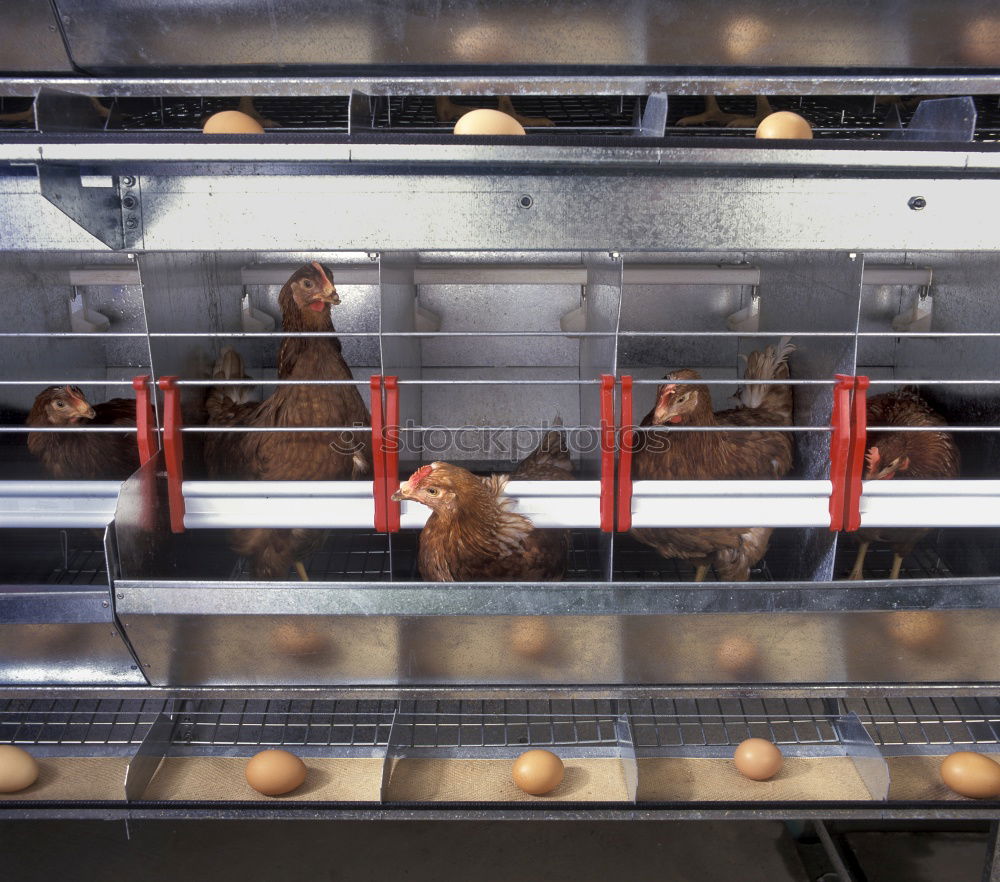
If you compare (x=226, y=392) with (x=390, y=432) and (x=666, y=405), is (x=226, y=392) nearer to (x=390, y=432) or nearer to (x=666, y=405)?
(x=390, y=432)

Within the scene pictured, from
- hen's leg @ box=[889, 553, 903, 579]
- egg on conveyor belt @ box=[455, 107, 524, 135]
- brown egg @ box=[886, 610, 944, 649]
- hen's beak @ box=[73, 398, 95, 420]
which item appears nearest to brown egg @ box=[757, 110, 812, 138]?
egg on conveyor belt @ box=[455, 107, 524, 135]

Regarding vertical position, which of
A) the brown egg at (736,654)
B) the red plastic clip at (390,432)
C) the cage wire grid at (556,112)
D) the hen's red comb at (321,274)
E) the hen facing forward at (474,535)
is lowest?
the brown egg at (736,654)

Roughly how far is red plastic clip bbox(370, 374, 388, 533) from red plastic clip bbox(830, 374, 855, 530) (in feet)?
2.47

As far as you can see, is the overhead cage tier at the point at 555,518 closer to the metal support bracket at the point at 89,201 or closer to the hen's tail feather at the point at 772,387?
the hen's tail feather at the point at 772,387

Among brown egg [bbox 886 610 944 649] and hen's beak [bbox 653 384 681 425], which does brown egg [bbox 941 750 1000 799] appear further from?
hen's beak [bbox 653 384 681 425]

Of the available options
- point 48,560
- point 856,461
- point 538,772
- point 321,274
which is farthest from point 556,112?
point 48,560

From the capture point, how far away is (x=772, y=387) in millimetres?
1807

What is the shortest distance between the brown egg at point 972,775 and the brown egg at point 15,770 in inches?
64.4

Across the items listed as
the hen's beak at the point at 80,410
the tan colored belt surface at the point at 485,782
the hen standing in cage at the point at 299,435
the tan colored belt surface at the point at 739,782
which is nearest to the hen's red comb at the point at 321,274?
the hen standing in cage at the point at 299,435

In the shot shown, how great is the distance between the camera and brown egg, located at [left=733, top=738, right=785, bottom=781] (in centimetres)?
151

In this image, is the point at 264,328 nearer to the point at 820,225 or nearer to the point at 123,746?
the point at 123,746

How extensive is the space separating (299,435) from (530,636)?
0.59 m

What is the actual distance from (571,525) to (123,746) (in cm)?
96

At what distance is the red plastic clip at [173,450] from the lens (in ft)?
4.56
